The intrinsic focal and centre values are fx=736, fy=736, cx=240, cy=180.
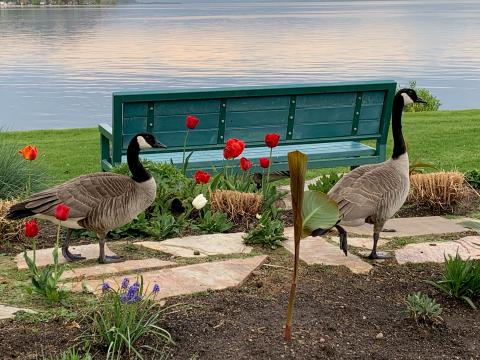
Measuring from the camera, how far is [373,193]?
566 cm

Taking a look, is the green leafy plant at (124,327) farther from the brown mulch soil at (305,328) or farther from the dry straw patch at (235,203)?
the dry straw patch at (235,203)

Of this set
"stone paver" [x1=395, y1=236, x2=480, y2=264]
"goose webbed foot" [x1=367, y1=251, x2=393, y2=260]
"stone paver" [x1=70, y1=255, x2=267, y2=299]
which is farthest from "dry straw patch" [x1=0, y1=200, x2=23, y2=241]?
"stone paver" [x1=395, y1=236, x2=480, y2=264]

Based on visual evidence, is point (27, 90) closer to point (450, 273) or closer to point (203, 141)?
point (203, 141)

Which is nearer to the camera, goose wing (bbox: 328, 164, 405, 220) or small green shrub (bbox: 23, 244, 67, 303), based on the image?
small green shrub (bbox: 23, 244, 67, 303)

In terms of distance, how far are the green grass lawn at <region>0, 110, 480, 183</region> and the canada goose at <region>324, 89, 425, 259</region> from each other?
14.2ft

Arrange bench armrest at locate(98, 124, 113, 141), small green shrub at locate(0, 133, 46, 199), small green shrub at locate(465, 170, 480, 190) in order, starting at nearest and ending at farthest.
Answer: small green shrub at locate(0, 133, 46, 199)
bench armrest at locate(98, 124, 113, 141)
small green shrub at locate(465, 170, 480, 190)

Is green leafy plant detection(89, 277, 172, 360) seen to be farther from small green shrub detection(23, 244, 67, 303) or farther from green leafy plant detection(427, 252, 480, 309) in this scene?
green leafy plant detection(427, 252, 480, 309)

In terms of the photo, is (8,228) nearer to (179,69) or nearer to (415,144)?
(415,144)

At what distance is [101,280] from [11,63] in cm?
3453

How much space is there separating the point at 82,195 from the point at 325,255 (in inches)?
76.3

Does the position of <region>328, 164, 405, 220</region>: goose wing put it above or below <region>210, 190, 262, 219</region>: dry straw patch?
above

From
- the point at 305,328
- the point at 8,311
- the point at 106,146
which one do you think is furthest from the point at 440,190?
the point at 8,311

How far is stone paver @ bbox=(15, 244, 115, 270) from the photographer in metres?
5.49

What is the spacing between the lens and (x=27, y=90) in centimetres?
2797
